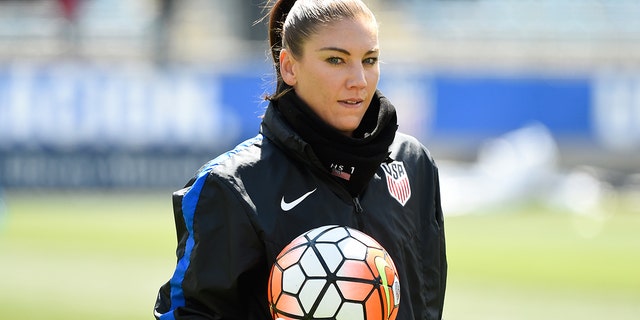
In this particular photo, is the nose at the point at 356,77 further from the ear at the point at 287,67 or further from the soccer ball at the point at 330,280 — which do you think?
the soccer ball at the point at 330,280

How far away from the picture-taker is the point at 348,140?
11.6ft

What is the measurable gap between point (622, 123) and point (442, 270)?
15617mm

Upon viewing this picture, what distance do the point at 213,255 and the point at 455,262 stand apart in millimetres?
8502

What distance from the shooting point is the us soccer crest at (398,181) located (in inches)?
149

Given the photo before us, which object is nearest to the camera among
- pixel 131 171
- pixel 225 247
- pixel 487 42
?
pixel 225 247

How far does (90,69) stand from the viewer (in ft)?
60.7

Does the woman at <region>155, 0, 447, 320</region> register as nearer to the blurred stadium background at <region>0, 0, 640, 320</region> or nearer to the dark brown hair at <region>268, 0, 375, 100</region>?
the dark brown hair at <region>268, 0, 375, 100</region>

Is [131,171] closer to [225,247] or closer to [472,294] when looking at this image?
[472,294]

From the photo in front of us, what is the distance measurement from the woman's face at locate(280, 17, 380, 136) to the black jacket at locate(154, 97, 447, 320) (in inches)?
5.8

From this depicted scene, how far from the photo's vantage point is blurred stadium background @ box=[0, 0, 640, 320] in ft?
40.0

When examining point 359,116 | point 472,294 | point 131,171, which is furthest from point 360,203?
point 131,171

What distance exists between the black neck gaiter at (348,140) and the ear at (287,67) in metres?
0.05

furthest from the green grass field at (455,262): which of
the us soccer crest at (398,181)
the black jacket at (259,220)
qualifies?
the black jacket at (259,220)

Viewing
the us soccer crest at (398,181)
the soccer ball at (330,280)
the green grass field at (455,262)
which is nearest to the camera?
the soccer ball at (330,280)
